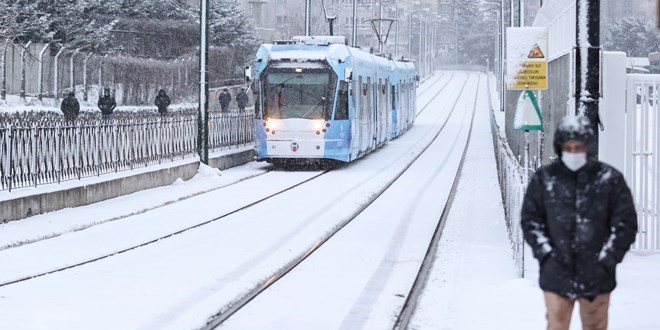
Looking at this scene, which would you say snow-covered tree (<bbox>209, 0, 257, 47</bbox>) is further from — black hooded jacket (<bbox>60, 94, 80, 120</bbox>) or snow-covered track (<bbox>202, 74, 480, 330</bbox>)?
snow-covered track (<bbox>202, 74, 480, 330</bbox>)

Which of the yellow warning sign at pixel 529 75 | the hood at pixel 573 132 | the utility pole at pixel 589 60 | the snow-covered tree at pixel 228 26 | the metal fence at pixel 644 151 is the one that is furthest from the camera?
the snow-covered tree at pixel 228 26

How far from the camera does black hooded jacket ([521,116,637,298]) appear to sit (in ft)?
22.7

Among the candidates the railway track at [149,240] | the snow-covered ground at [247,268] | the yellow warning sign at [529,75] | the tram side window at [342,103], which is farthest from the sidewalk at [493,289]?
the tram side window at [342,103]

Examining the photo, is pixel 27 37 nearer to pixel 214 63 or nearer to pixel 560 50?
pixel 214 63

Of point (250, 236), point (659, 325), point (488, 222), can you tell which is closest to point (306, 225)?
point (250, 236)

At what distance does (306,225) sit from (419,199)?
17.4ft

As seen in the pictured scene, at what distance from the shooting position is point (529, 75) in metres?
15.0

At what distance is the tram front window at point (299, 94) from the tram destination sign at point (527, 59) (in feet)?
52.4

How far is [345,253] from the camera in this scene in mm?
15359

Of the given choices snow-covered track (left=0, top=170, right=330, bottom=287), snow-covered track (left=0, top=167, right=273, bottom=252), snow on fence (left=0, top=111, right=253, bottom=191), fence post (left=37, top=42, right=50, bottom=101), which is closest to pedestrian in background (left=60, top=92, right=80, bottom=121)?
snow on fence (left=0, top=111, right=253, bottom=191)

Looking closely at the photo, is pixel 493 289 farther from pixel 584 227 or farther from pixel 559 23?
pixel 559 23

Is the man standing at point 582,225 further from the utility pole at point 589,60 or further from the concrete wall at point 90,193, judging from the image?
the concrete wall at point 90,193

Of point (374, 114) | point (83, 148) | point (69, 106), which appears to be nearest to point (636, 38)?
point (374, 114)

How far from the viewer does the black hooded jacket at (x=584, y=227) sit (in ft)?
22.7
